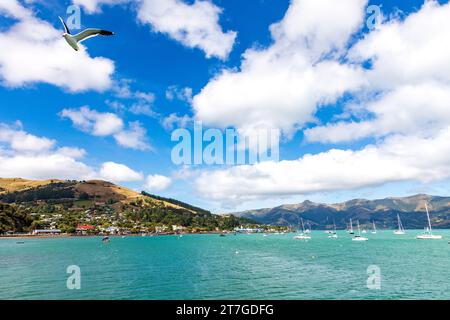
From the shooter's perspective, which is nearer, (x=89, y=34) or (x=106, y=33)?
(x=106, y=33)

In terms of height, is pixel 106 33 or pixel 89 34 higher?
pixel 89 34

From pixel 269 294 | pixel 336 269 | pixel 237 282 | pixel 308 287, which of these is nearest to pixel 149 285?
pixel 237 282

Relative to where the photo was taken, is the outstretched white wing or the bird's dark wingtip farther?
the outstretched white wing

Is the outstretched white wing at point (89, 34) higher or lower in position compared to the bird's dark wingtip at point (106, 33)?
higher

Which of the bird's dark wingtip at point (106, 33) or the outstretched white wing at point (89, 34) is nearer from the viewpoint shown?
the bird's dark wingtip at point (106, 33)

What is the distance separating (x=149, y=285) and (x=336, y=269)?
4095cm

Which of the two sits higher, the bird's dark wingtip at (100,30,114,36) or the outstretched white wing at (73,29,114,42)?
the outstretched white wing at (73,29,114,42)

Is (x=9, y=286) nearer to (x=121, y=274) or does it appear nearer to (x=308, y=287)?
(x=121, y=274)

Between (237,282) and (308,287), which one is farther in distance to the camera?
(237,282)

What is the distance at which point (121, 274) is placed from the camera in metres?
67.0
